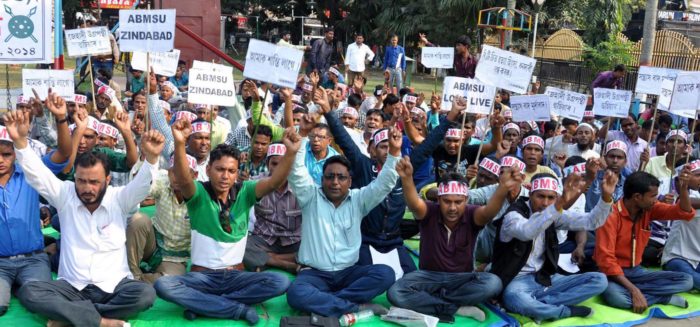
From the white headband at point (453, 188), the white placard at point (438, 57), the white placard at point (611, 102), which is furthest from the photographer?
the white placard at point (438, 57)

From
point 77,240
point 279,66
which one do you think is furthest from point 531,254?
point 77,240

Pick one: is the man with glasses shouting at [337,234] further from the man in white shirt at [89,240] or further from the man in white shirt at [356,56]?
the man in white shirt at [356,56]

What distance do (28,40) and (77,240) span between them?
3337 millimetres

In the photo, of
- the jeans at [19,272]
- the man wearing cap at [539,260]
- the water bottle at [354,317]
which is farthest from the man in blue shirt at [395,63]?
the jeans at [19,272]

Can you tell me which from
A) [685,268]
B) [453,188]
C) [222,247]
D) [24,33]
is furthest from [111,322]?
[685,268]

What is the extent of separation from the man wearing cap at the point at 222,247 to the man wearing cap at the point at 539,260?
6.08ft

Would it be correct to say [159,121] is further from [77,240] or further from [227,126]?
[77,240]

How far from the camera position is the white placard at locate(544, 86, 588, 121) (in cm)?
934

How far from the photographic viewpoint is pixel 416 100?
11.8 meters

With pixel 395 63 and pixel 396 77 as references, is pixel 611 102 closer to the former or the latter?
pixel 395 63

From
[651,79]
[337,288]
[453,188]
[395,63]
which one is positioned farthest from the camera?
[395,63]

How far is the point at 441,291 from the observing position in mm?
6156

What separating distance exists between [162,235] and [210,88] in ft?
6.52

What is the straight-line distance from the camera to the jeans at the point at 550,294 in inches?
A: 242
